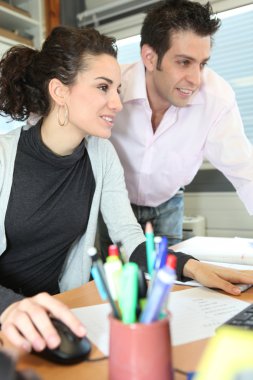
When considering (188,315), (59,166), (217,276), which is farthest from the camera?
(59,166)

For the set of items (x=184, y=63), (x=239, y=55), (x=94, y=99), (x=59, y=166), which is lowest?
(x=59, y=166)

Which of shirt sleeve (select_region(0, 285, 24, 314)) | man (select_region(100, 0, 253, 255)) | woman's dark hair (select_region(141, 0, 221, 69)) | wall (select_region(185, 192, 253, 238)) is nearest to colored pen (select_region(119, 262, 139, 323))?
shirt sleeve (select_region(0, 285, 24, 314))

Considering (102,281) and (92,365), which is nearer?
(102,281)

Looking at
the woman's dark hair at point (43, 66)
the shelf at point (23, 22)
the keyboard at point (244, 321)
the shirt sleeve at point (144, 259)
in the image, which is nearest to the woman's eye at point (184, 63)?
the woman's dark hair at point (43, 66)

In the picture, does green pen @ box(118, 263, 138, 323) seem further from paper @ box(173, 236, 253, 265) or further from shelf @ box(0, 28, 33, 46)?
shelf @ box(0, 28, 33, 46)

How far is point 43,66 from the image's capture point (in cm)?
116

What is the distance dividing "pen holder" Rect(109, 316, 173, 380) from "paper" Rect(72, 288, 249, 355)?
0.47 feet

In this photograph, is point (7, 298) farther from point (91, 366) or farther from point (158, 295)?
point (158, 295)

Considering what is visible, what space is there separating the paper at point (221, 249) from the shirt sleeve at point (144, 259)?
22cm

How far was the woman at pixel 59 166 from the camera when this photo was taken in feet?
3.48

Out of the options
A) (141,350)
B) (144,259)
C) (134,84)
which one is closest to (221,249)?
(144,259)

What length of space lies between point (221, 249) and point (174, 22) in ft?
2.95

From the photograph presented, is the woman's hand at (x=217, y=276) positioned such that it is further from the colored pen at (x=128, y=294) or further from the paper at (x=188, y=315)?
the colored pen at (x=128, y=294)

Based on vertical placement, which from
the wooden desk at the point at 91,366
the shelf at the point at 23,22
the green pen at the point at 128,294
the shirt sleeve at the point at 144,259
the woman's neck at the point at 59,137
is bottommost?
the wooden desk at the point at 91,366
